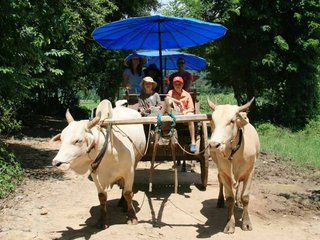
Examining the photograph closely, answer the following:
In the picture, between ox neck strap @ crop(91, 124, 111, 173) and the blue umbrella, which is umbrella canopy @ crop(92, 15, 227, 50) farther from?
ox neck strap @ crop(91, 124, 111, 173)

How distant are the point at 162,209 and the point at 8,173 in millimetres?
2821

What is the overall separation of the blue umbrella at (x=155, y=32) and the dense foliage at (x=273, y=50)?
6415mm

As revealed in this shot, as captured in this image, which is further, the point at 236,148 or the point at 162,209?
the point at 162,209

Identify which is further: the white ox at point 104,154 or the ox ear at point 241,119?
the ox ear at point 241,119

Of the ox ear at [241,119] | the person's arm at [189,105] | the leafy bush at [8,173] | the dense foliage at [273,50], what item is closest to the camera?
the ox ear at [241,119]

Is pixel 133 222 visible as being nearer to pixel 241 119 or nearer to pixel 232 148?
pixel 232 148

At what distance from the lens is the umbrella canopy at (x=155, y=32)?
7.07 m

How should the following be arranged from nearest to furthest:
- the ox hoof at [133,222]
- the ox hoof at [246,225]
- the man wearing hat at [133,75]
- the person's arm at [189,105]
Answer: the ox hoof at [246,225] → the ox hoof at [133,222] → the person's arm at [189,105] → the man wearing hat at [133,75]

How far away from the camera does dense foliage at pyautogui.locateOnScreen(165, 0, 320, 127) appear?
557 inches

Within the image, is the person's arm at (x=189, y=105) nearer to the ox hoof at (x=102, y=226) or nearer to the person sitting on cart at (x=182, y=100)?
the person sitting on cart at (x=182, y=100)

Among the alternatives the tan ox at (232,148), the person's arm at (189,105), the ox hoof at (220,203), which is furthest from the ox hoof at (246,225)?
the person's arm at (189,105)

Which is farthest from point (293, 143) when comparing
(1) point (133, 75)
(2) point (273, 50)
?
(1) point (133, 75)

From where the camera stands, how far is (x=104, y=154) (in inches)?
191

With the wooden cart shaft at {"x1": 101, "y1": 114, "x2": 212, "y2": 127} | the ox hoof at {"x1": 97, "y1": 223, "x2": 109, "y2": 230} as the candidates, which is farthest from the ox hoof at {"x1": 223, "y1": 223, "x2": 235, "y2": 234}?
the ox hoof at {"x1": 97, "y1": 223, "x2": 109, "y2": 230}
